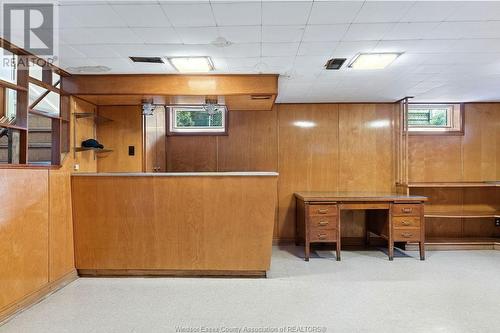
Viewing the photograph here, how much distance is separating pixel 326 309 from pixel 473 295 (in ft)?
5.05

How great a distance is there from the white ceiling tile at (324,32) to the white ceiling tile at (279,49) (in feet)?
0.58

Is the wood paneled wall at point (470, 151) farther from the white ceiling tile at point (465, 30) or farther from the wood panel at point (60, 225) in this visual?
the wood panel at point (60, 225)

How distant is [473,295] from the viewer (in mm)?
3105

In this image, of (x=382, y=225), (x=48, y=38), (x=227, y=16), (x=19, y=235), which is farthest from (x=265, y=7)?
(x=382, y=225)

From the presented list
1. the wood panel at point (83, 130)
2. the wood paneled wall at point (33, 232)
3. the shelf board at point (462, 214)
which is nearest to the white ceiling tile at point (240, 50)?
the wood panel at point (83, 130)

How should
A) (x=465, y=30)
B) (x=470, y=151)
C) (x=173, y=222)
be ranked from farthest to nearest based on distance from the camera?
(x=470, y=151), (x=173, y=222), (x=465, y=30)

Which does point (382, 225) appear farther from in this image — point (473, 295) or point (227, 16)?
point (227, 16)

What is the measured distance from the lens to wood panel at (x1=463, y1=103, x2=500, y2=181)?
17.4ft

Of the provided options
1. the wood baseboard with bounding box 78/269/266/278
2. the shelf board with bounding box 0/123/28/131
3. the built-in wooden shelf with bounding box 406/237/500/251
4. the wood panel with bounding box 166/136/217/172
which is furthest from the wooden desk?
the shelf board with bounding box 0/123/28/131

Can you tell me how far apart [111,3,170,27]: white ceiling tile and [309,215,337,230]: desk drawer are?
2973mm

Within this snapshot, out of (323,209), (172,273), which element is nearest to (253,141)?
(323,209)

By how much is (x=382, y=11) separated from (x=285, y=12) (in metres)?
0.69

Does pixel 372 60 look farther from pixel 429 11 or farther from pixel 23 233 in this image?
pixel 23 233

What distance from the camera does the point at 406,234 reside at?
429 cm
